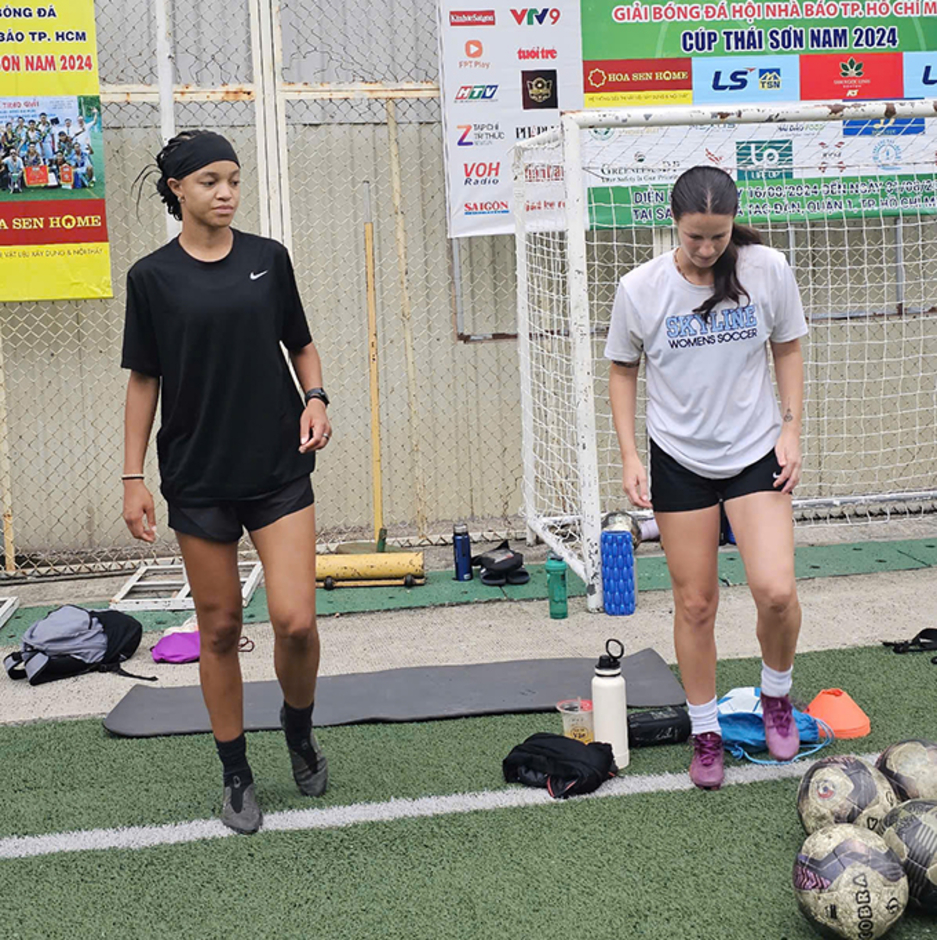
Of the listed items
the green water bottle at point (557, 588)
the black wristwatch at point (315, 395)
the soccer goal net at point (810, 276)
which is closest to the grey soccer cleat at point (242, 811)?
the black wristwatch at point (315, 395)

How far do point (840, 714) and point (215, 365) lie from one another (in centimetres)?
267

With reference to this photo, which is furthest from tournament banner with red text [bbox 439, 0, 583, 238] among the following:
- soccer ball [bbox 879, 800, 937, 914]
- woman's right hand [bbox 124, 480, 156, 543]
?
soccer ball [bbox 879, 800, 937, 914]

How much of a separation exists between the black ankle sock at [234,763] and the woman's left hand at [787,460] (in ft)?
6.49

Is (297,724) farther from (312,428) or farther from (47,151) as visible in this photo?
(47,151)

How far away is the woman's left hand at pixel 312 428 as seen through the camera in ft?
13.0

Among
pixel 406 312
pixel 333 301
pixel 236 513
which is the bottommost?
pixel 236 513

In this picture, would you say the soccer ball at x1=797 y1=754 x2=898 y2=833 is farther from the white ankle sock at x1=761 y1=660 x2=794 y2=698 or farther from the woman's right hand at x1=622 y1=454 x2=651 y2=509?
the woman's right hand at x1=622 y1=454 x2=651 y2=509

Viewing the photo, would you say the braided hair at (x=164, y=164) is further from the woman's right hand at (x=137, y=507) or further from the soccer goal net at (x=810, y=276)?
the soccer goal net at (x=810, y=276)

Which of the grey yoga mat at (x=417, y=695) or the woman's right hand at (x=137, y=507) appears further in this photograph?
the grey yoga mat at (x=417, y=695)

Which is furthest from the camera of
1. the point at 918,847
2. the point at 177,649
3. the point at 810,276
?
the point at 810,276

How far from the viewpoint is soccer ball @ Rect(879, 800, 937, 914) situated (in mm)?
3238

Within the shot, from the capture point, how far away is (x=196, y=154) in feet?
12.6

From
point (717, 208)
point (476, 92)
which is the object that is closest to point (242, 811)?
point (717, 208)

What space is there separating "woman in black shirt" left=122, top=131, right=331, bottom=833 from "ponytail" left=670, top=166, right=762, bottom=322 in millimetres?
1283
